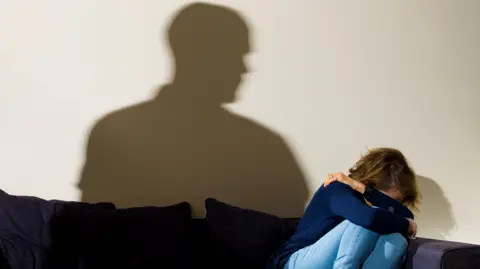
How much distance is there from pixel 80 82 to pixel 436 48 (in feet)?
6.06

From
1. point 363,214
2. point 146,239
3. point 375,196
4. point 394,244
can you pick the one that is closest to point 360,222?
point 363,214

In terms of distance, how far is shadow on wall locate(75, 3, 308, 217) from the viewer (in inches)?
112

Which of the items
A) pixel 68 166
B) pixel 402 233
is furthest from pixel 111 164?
pixel 402 233

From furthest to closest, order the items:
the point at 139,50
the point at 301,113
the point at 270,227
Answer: the point at 301,113
the point at 139,50
the point at 270,227

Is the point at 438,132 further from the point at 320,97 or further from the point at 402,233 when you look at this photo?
the point at 402,233

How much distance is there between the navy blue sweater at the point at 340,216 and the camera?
7.93ft

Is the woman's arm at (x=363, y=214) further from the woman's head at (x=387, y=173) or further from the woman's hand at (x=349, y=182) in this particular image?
the woman's head at (x=387, y=173)

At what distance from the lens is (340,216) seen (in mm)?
2588

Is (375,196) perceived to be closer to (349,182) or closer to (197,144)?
(349,182)

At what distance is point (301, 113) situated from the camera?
10.1 feet

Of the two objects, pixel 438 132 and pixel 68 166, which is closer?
pixel 68 166

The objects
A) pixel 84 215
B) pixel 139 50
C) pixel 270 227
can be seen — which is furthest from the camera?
pixel 139 50

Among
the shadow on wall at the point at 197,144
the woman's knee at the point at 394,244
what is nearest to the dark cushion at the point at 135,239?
the shadow on wall at the point at 197,144

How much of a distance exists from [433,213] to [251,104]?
114 centimetres
